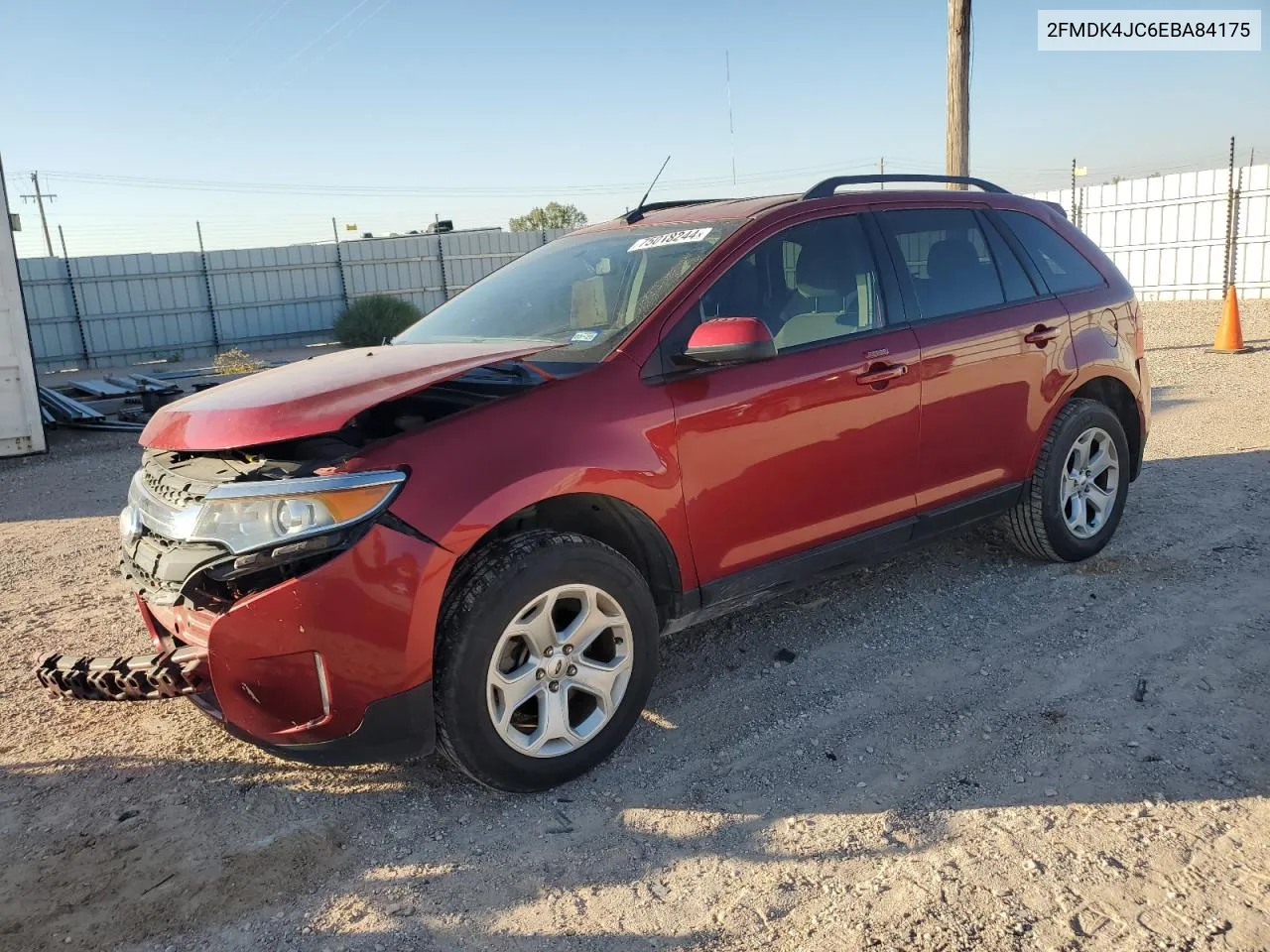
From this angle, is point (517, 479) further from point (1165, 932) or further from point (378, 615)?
point (1165, 932)

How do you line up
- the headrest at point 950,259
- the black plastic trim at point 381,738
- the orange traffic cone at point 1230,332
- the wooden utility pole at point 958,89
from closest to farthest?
the black plastic trim at point 381,738
the headrest at point 950,259
the wooden utility pole at point 958,89
the orange traffic cone at point 1230,332

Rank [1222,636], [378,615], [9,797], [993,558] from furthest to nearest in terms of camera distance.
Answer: [993,558], [1222,636], [9,797], [378,615]

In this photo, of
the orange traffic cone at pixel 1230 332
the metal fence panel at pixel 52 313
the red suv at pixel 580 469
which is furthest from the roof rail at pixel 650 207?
the metal fence panel at pixel 52 313

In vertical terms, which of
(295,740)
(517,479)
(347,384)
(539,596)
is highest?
(347,384)

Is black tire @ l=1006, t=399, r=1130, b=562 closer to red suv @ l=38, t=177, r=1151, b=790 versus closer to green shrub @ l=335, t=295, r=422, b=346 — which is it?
red suv @ l=38, t=177, r=1151, b=790

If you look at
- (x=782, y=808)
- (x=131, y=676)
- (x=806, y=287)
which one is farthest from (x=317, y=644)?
(x=806, y=287)

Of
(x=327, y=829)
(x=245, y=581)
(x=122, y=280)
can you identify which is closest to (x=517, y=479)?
(x=245, y=581)

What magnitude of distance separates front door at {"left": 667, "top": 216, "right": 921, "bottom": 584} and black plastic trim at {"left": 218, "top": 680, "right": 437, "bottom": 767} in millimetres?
1127

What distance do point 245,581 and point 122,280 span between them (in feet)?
79.2

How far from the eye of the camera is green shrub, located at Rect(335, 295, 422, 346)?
23.2 meters

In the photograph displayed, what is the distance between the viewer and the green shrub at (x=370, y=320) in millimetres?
23250

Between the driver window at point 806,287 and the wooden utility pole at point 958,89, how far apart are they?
24.9 feet

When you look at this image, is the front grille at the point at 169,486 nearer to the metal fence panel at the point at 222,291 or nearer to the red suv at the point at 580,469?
the red suv at the point at 580,469

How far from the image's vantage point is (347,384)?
Answer: 3.12m
